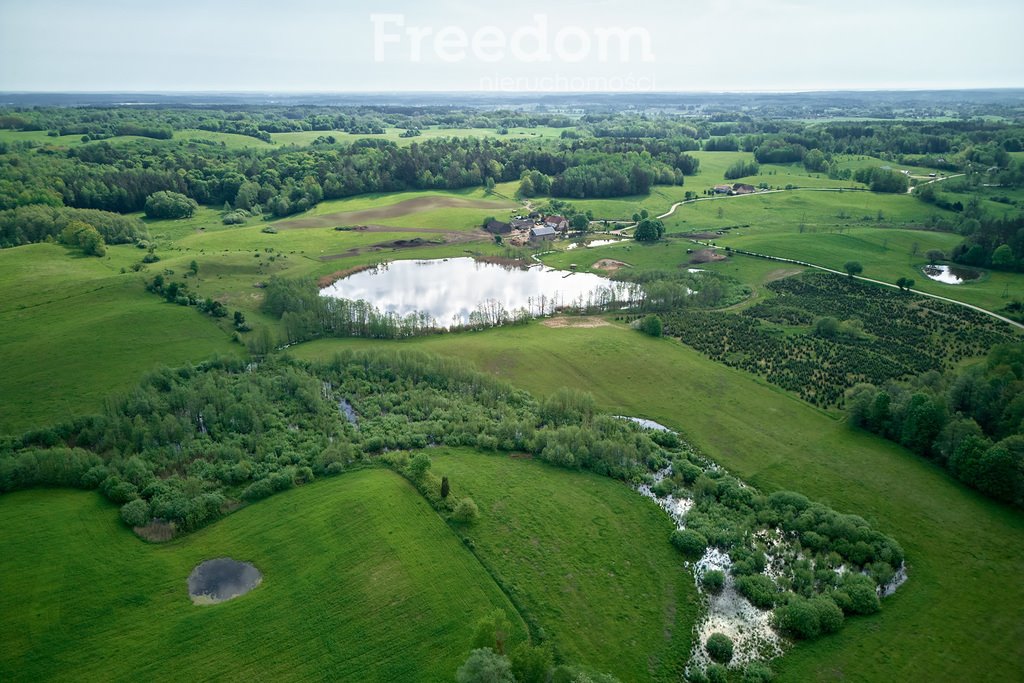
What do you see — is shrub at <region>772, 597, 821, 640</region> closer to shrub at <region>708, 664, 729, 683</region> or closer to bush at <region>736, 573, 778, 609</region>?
bush at <region>736, 573, 778, 609</region>

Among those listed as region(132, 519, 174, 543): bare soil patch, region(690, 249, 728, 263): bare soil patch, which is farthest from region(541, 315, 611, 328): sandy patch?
region(132, 519, 174, 543): bare soil patch

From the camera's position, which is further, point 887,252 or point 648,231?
point 648,231

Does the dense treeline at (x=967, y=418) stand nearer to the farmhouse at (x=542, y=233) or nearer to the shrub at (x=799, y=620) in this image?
the shrub at (x=799, y=620)

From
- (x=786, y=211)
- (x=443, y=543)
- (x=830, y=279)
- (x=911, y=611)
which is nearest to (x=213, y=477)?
(x=443, y=543)

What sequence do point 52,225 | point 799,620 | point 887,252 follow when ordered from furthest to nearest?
1. point 52,225
2. point 887,252
3. point 799,620

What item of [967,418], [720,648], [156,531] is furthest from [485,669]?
[967,418]

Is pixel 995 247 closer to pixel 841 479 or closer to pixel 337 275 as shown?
pixel 841 479

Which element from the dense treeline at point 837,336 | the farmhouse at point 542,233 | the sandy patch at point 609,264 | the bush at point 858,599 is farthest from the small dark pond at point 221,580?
the farmhouse at point 542,233
